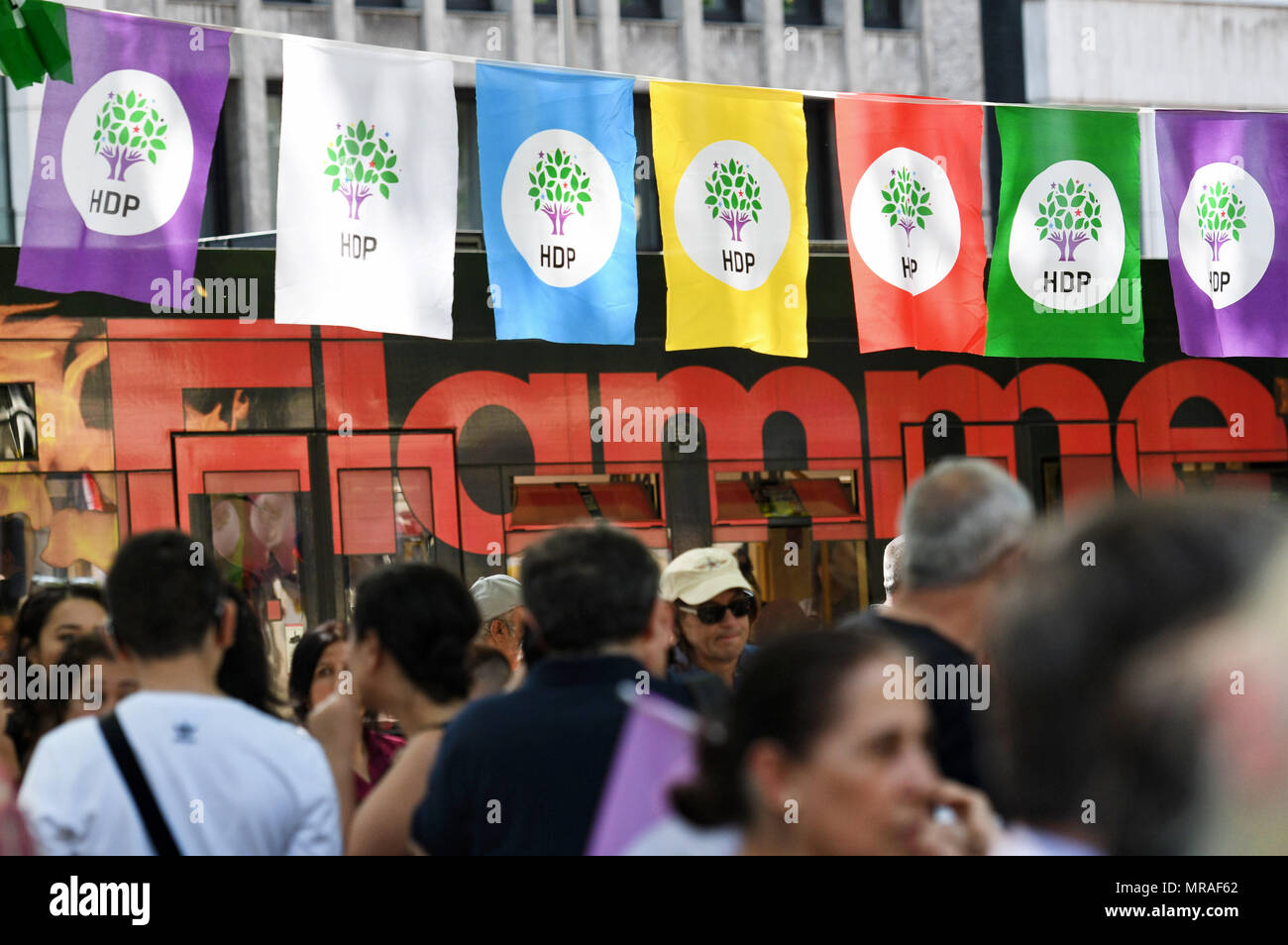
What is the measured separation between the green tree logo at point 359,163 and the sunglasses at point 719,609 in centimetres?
372

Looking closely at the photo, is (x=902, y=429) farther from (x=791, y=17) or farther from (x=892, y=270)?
(x=791, y=17)

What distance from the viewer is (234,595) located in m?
3.84

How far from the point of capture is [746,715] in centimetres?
223

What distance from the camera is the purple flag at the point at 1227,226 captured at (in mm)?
11359

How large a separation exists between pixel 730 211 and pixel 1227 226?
3726 millimetres

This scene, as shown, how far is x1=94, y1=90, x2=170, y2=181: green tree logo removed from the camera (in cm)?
864

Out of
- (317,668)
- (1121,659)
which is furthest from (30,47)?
(1121,659)

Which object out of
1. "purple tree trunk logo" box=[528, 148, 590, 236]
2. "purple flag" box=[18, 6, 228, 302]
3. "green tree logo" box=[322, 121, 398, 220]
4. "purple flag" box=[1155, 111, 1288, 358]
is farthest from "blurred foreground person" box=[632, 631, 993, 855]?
"purple flag" box=[1155, 111, 1288, 358]

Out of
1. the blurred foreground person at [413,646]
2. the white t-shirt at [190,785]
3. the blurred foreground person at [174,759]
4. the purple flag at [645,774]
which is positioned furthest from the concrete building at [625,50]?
the purple flag at [645,774]

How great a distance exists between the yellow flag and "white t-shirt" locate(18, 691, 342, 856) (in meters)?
7.24

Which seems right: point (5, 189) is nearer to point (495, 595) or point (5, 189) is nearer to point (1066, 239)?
point (495, 595)

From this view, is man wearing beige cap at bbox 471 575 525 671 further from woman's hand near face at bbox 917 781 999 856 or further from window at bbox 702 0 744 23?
window at bbox 702 0 744 23
